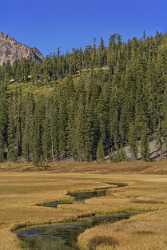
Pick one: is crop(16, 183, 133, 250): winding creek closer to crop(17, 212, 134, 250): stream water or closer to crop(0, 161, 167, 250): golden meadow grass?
Answer: crop(17, 212, 134, 250): stream water

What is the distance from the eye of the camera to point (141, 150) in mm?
161875

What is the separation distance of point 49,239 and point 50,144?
161 metres

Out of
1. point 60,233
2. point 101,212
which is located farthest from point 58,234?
point 101,212

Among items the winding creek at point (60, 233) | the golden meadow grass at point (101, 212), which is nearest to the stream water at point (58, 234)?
the winding creek at point (60, 233)

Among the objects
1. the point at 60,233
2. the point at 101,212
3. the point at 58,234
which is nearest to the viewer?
the point at 58,234

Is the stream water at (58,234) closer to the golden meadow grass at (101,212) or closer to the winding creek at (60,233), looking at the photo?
the winding creek at (60,233)

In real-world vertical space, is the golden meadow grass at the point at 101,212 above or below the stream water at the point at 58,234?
above

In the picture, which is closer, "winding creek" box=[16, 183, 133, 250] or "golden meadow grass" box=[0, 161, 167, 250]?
"golden meadow grass" box=[0, 161, 167, 250]

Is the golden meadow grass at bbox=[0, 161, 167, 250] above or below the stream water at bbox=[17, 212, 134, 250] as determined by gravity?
above

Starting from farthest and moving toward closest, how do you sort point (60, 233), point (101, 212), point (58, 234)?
point (101, 212) < point (60, 233) < point (58, 234)

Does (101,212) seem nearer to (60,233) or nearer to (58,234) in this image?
(60,233)

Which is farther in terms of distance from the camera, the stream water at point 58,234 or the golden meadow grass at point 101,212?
the stream water at point 58,234

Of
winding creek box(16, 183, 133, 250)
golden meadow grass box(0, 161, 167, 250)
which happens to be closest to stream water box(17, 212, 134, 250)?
winding creek box(16, 183, 133, 250)

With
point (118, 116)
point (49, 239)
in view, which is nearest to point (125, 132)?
point (118, 116)
